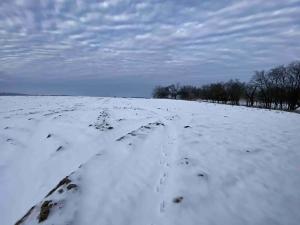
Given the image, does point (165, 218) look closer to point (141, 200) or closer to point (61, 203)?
point (141, 200)

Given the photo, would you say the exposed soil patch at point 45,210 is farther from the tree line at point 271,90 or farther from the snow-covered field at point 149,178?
the tree line at point 271,90

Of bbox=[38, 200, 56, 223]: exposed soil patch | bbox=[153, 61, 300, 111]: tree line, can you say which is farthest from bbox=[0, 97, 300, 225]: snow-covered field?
bbox=[153, 61, 300, 111]: tree line

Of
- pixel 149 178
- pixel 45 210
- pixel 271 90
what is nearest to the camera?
pixel 45 210

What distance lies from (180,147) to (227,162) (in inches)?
64.9

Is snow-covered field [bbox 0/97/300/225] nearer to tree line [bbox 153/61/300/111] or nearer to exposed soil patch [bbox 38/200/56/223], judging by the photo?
exposed soil patch [bbox 38/200/56/223]

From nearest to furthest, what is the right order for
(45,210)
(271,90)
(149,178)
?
(45,210) < (149,178) < (271,90)

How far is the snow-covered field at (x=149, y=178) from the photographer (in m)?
4.04

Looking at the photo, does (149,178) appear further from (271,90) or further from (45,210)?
(271,90)

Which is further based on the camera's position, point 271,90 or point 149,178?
point 271,90

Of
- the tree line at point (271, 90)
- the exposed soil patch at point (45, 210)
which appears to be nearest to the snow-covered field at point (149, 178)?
the exposed soil patch at point (45, 210)

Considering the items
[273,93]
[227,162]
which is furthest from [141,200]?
[273,93]

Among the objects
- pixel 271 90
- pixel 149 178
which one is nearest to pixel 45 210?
pixel 149 178

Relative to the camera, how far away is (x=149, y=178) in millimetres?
5297

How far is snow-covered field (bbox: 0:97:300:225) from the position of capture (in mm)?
4039
